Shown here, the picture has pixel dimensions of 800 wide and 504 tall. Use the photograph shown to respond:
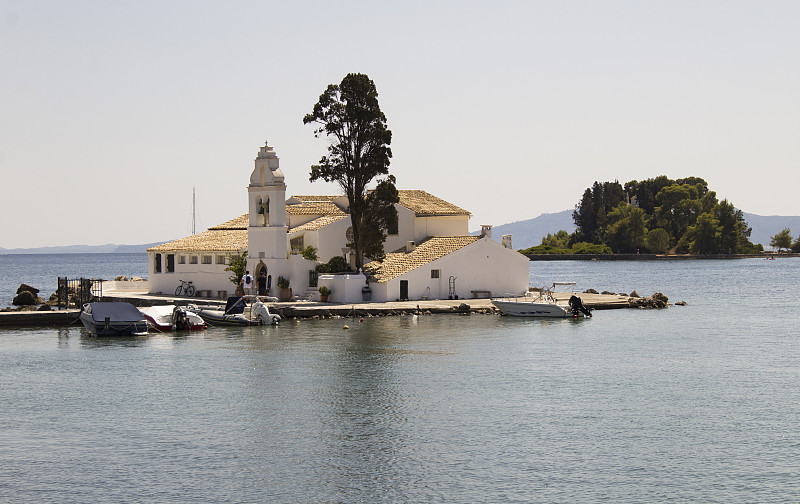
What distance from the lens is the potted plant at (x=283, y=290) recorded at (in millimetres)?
54250

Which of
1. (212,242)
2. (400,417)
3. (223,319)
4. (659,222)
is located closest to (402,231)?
(212,242)

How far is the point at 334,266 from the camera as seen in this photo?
5506 centimetres

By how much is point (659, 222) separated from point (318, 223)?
148477 mm

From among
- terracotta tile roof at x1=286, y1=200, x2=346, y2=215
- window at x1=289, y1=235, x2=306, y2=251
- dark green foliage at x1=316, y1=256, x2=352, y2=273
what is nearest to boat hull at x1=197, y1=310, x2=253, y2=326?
dark green foliage at x1=316, y1=256, x2=352, y2=273

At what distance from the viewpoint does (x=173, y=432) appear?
24766mm

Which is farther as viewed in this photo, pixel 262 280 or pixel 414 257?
pixel 414 257

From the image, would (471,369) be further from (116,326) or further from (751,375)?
(116,326)

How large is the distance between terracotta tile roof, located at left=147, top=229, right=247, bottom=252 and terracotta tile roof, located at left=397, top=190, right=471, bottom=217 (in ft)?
36.0

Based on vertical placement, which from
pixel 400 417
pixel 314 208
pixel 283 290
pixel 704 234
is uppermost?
pixel 704 234

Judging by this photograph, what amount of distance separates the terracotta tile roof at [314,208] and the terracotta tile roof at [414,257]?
17.5 feet

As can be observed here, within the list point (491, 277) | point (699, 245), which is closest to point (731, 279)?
point (491, 277)

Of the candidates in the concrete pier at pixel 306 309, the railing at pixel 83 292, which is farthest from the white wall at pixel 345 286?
the railing at pixel 83 292

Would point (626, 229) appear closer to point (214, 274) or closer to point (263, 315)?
point (214, 274)

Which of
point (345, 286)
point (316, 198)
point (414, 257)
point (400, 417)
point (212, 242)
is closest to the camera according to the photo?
point (400, 417)
